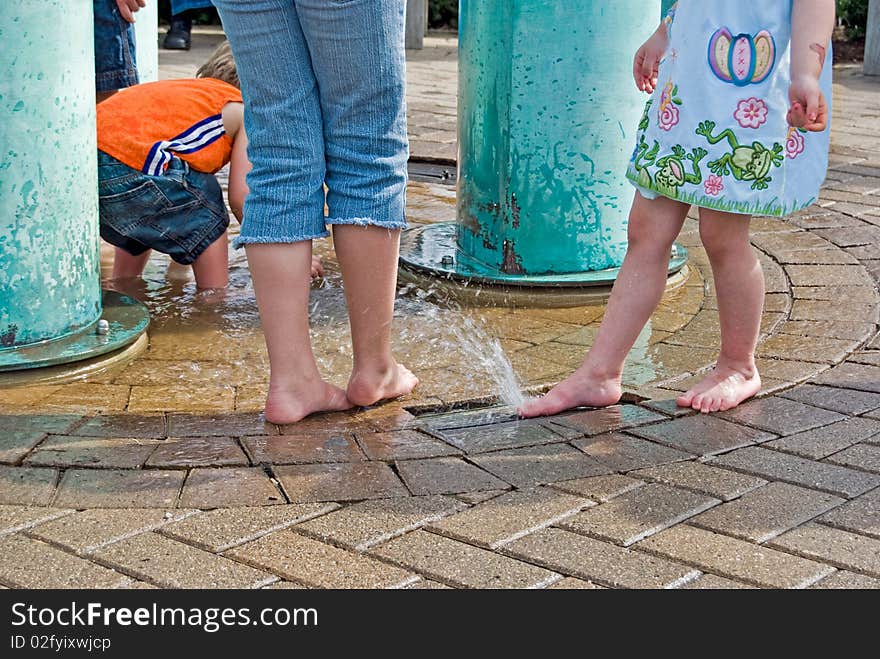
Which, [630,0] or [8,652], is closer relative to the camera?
[8,652]

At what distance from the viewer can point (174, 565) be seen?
6.93 feet

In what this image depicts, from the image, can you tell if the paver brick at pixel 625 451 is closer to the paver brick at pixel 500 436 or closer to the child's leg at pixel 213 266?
the paver brick at pixel 500 436

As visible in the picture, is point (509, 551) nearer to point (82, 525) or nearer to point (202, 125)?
point (82, 525)

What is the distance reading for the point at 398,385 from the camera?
2.96 metres

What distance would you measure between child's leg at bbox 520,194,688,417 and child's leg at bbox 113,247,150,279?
170cm

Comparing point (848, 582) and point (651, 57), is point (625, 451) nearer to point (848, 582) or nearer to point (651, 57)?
point (848, 582)

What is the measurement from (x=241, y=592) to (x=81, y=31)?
165 cm

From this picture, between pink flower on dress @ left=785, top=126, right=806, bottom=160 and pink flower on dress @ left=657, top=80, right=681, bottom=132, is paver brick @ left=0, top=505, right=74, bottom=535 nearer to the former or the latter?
pink flower on dress @ left=657, top=80, right=681, bottom=132

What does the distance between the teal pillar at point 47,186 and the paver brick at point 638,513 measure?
1.41 m

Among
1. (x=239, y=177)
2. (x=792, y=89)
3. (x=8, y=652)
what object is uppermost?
(x=792, y=89)

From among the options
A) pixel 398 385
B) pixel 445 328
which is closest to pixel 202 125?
pixel 445 328

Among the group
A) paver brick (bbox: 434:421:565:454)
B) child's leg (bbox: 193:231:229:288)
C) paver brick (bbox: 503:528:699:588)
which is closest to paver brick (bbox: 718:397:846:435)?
paver brick (bbox: 434:421:565:454)

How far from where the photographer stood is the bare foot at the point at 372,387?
288cm

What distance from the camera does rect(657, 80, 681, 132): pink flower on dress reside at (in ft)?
9.13
